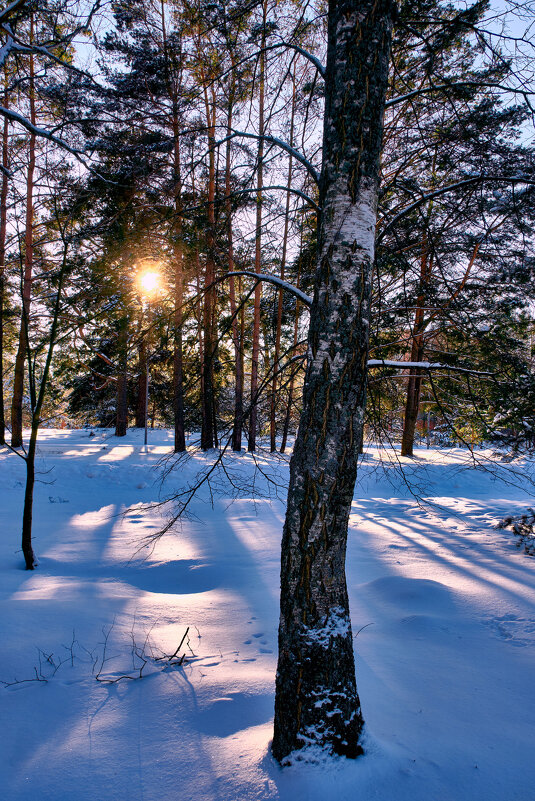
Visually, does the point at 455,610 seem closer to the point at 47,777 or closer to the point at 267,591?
the point at 267,591

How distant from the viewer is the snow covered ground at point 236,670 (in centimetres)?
205

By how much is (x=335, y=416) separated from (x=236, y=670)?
237cm

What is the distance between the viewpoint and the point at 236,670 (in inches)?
124

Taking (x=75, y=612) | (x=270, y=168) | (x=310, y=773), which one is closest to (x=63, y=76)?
(x=270, y=168)

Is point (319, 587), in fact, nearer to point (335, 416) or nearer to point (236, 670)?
point (335, 416)

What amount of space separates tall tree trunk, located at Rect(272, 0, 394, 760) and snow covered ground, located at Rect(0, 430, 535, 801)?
281 mm

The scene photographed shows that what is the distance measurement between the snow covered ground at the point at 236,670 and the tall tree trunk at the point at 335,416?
0.28 m

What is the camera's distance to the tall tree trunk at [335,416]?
6.95 ft

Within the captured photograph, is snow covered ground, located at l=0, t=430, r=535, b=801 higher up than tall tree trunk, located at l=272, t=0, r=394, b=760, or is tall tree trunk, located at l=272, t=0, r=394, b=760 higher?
tall tree trunk, located at l=272, t=0, r=394, b=760

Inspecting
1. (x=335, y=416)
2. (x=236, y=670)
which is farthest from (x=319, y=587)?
(x=236, y=670)

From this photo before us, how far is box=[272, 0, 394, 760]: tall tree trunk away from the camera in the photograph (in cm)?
212

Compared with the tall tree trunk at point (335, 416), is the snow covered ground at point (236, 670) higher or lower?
lower

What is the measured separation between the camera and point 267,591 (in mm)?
5078

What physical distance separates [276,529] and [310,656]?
6097 mm
